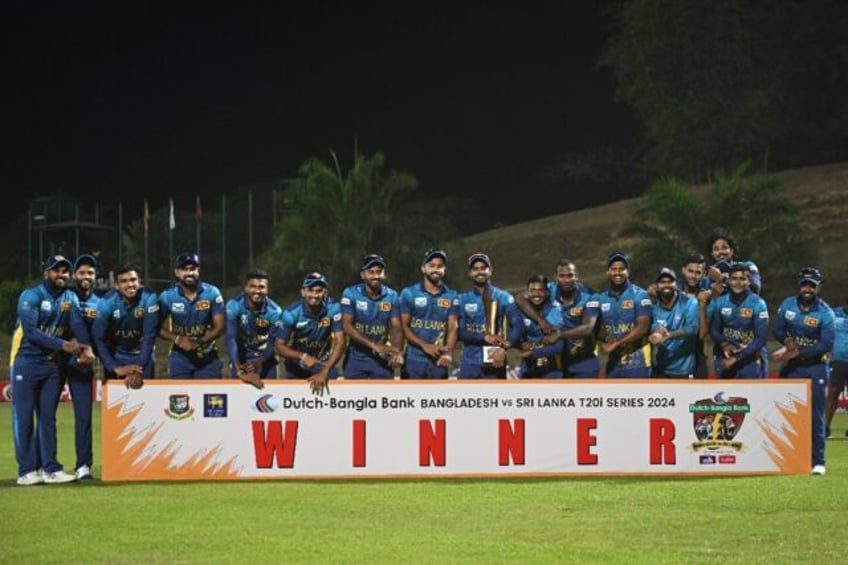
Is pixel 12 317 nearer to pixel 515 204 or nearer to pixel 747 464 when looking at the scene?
pixel 747 464

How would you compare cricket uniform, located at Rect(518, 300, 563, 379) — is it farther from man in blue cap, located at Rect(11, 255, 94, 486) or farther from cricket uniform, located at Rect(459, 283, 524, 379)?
man in blue cap, located at Rect(11, 255, 94, 486)

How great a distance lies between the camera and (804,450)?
15.0 m

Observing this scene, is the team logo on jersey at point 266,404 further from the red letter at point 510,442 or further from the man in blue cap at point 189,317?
the red letter at point 510,442

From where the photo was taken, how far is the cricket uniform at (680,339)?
1546cm

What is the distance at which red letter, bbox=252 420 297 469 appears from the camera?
14.5 meters

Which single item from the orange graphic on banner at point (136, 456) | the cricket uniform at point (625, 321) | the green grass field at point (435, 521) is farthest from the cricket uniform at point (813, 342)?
the orange graphic on banner at point (136, 456)

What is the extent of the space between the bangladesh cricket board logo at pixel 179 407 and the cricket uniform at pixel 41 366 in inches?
40.7

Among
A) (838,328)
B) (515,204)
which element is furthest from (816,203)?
(838,328)

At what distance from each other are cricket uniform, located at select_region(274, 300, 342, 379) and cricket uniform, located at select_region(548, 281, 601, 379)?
2.29m

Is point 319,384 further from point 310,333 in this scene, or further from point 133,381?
point 133,381

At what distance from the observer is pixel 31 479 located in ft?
47.0

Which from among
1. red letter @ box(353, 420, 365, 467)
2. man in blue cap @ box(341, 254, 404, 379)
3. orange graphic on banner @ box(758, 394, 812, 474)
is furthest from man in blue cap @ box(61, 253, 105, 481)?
orange graphic on banner @ box(758, 394, 812, 474)

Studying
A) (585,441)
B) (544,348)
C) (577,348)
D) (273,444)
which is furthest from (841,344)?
(273,444)

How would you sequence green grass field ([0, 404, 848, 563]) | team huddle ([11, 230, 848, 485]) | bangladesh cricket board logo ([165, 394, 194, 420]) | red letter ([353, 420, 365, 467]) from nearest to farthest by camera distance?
green grass field ([0, 404, 848, 563]) → bangladesh cricket board logo ([165, 394, 194, 420]) → red letter ([353, 420, 365, 467]) → team huddle ([11, 230, 848, 485])
